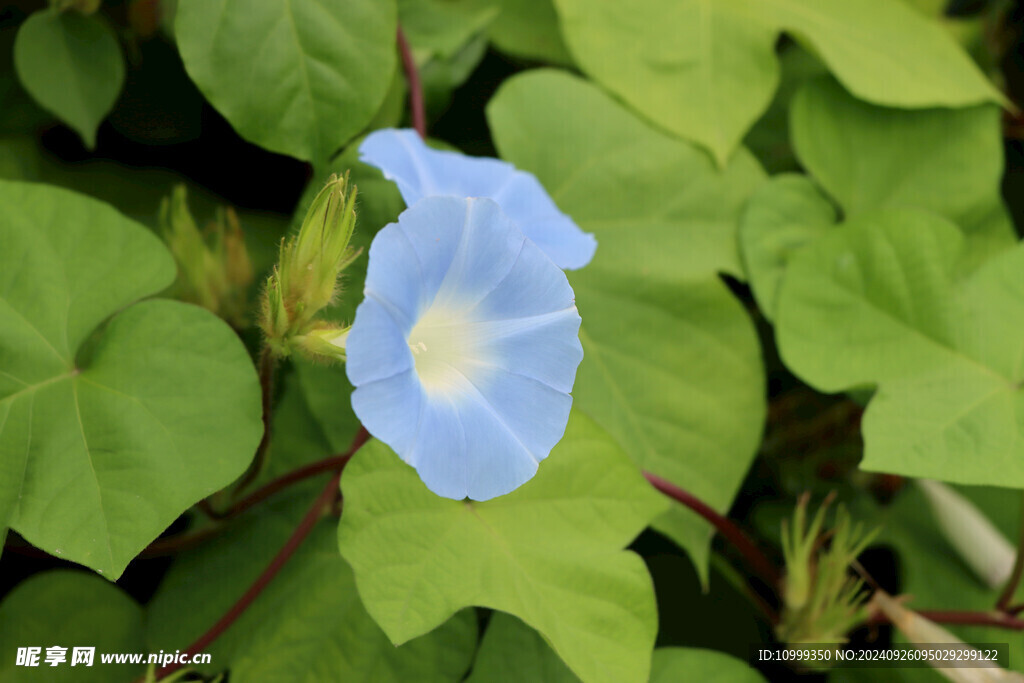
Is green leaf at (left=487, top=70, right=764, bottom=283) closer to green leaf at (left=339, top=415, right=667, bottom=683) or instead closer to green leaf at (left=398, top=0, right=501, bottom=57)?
green leaf at (left=398, top=0, right=501, bottom=57)

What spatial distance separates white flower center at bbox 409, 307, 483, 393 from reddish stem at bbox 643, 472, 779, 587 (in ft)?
1.10

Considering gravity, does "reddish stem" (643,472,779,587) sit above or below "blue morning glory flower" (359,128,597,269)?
below

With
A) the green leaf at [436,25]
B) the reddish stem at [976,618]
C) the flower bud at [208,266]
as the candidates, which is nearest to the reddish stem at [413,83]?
the green leaf at [436,25]

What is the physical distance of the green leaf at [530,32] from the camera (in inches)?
43.9

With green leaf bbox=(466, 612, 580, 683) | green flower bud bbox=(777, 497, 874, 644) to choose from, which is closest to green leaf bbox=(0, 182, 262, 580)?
green leaf bbox=(466, 612, 580, 683)

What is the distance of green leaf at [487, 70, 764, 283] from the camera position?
39.6 inches

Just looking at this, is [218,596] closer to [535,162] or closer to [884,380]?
[535,162]

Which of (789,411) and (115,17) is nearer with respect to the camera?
(115,17)

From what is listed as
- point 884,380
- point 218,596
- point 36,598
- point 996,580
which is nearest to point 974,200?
point 884,380

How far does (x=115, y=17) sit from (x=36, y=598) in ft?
2.40

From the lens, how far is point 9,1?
3.20ft

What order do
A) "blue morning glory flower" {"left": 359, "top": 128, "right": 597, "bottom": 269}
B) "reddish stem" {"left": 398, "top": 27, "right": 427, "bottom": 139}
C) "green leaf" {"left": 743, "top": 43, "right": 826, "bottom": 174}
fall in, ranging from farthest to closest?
"green leaf" {"left": 743, "top": 43, "right": 826, "bottom": 174} → "reddish stem" {"left": 398, "top": 27, "right": 427, "bottom": 139} → "blue morning glory flower" {"left": 359, "top": 128, "right": 597, "bottom": 269}

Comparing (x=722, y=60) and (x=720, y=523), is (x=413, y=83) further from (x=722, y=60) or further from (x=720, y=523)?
(x=720, y=523)

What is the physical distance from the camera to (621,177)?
1.03 m
